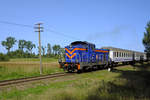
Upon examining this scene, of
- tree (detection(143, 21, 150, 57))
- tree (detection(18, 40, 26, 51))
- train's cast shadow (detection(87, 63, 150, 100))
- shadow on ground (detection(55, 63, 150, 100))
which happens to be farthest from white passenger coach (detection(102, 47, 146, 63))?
tree (detection(18, 40, 26, 51))

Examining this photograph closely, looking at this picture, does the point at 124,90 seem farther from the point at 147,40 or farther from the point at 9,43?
the point at 9,43

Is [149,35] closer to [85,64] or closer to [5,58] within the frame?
[85,64]

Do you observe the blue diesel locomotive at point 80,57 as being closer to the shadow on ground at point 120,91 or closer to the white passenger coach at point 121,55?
the shadow on ground at point 120,91

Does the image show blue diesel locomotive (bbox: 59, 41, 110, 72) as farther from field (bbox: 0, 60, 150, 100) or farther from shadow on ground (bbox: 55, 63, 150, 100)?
shadow on ground (bbox: 55, 63, 150, 100)

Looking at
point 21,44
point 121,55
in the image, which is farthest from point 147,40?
Answer: point 21,44

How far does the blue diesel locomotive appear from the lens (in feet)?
52.3

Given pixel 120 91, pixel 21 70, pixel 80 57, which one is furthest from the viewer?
pixel 21 70

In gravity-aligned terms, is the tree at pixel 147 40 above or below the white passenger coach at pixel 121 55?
above

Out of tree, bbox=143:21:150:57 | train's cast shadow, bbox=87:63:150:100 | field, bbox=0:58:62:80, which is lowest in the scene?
field, bbox=0:58:62:80

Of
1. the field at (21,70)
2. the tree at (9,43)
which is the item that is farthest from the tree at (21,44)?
the field at (21,70)

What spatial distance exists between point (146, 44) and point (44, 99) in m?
43.8

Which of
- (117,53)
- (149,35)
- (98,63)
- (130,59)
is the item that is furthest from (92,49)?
(149,35)

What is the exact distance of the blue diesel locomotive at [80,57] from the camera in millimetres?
15938

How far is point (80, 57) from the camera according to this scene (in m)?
16.1
